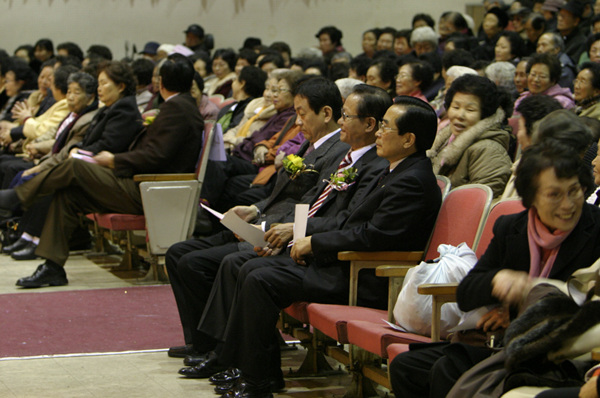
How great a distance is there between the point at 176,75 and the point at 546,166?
140 inches

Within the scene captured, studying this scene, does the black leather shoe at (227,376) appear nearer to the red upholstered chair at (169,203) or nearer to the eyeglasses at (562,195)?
the eyeglasses at (562,195)

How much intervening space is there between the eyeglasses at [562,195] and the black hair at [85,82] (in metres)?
4.82

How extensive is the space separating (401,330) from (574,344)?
0.88 meters

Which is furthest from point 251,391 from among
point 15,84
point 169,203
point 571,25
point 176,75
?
point 15,84

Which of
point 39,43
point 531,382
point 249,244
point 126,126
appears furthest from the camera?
point 39,43

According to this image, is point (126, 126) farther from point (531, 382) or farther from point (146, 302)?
point (531, 382)

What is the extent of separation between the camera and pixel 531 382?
7.74 feet

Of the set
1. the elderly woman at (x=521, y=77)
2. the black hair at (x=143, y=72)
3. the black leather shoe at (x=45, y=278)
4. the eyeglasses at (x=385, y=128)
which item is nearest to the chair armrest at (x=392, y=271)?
the eyeglasses at (x=385, y=128)

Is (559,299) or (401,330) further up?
(559,299)

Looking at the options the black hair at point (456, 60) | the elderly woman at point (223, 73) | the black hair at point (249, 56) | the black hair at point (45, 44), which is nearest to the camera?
the black hair at point (456, 60)

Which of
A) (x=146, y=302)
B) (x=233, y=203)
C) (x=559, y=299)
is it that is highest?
(x=559, y=299)

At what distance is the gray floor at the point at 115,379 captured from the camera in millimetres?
3773

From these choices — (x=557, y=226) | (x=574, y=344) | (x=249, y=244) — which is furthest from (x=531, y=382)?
(x=249, y=244)

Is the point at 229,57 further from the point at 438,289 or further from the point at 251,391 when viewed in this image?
the point at 438,289
